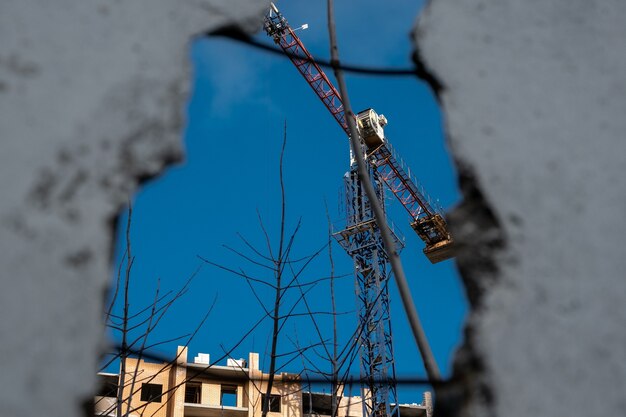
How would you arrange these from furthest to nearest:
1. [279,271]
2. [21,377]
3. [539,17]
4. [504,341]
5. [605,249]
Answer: [279,271]
[539,17]
[605,249]
[504,341]
[21,377]

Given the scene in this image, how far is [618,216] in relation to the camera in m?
1.42

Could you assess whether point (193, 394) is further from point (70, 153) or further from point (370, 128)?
point (70, 153)

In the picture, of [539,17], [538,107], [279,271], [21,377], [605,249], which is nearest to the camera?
[21,377]

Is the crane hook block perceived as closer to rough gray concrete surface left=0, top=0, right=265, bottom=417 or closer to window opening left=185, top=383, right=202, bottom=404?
window opening left=185, top=383, right=202, bottom=404

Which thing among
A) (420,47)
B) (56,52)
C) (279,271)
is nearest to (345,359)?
(279,271)

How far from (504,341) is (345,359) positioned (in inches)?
89.2

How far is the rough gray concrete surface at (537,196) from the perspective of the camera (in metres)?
1.24

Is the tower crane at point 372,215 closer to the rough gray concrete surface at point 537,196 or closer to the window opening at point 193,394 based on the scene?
the window opening at point 193,394

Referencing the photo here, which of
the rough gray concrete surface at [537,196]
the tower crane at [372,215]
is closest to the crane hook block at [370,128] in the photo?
the tower crane at [372,215]

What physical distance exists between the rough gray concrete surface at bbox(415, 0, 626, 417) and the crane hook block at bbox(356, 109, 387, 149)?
86.5ft

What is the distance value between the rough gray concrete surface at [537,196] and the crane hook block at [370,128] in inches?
1038

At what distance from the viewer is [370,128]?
2814 centimetres

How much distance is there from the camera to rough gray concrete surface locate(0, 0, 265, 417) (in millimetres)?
1014

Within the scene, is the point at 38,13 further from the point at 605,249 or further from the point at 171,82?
the point at 605,249
